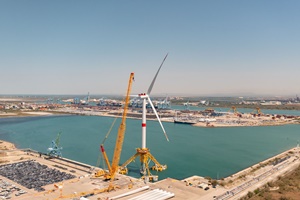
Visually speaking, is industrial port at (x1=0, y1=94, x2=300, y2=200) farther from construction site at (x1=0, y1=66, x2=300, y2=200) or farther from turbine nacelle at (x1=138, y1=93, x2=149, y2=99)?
turbine nacelle at (x1=138, y1=93, x2=149, y2=99)

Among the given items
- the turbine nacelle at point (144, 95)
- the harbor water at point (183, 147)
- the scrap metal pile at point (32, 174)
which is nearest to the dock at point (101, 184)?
the scrap metal pile at point (32, 174)

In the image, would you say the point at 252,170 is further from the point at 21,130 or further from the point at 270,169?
the point at 21,130

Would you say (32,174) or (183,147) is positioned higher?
(32,174)

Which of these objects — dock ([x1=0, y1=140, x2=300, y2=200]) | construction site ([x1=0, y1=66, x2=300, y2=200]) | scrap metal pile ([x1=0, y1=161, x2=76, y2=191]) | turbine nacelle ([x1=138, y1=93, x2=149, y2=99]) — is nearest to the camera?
dock ([x1=0, y1=140, x2=300, y2=200])

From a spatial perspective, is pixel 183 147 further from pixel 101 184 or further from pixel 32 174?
pixel 32 174

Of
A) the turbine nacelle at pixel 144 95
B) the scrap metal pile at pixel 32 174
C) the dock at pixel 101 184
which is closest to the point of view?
the dock at pixel 101 184

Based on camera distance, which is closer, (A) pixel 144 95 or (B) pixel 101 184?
(B) pixel 101 184

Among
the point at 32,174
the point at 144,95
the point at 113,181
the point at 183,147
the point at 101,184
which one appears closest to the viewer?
the point at 101,184

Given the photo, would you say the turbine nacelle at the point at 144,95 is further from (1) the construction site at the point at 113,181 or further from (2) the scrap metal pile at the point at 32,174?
(2) the scrap metal pile at the point at 32,174

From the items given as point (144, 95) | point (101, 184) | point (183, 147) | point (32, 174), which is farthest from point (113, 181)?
point (183, 147)

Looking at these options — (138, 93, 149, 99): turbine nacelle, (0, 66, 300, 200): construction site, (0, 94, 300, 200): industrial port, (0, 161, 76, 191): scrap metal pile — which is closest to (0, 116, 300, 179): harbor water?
(0, 66, 300, 200): construction site
